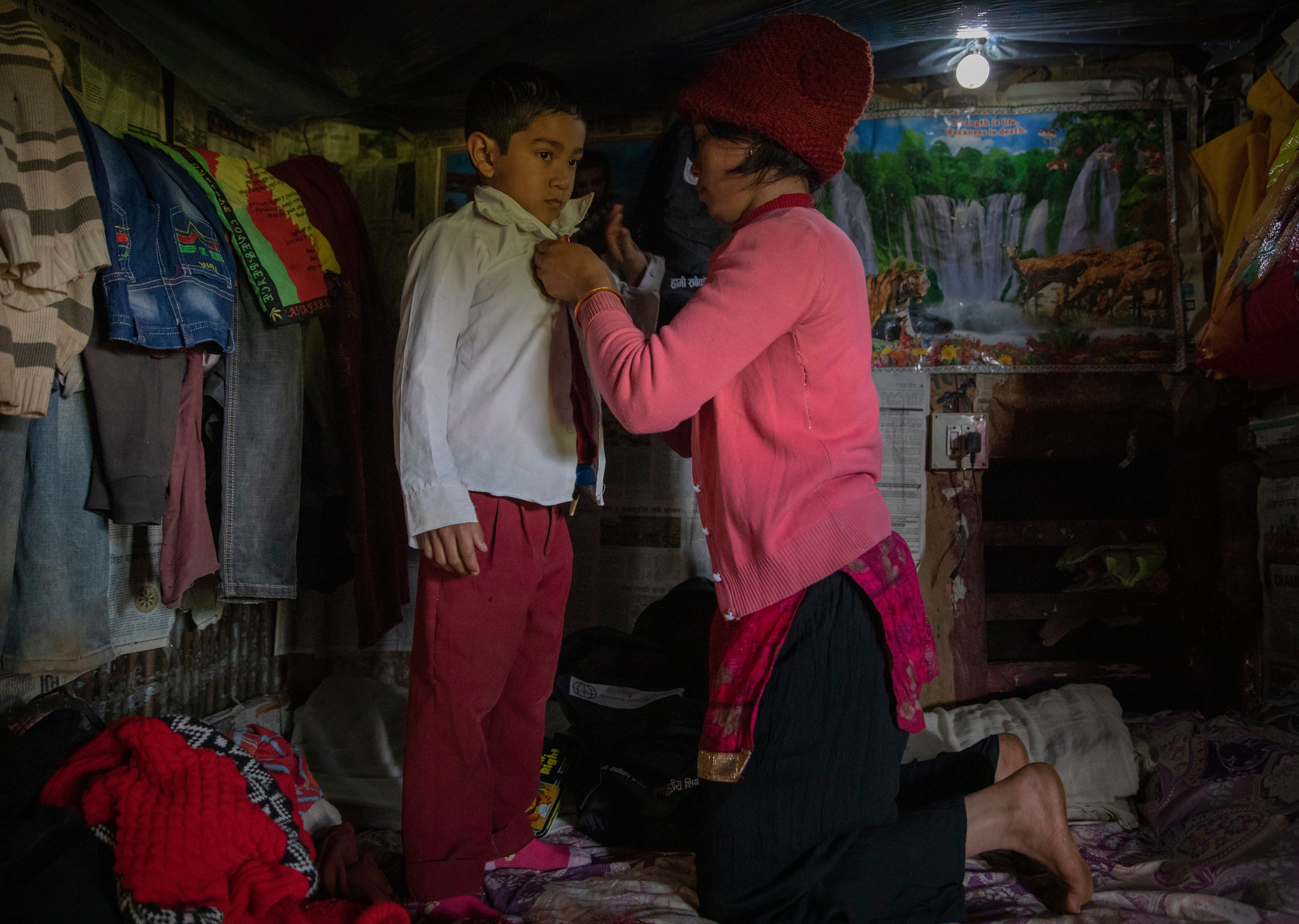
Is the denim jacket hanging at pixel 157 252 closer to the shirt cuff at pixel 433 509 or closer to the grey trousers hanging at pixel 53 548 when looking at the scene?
the grey trousers hanging at pixel 53 548

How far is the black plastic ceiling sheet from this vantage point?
176cm

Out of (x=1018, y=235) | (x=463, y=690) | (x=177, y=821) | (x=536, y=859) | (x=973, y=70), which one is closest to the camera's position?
(x=177, y=821)

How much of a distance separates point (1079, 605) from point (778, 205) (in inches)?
68.7

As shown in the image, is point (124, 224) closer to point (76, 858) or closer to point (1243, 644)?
point (76, 858)

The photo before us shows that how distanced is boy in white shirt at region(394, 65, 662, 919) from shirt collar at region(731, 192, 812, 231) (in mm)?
415

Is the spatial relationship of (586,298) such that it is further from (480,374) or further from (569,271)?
(480,374)

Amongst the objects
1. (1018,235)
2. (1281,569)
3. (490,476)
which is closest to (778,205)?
(490,476)

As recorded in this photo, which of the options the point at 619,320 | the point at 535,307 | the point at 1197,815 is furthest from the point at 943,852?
the point at 535,307

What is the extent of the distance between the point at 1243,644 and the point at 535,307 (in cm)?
230

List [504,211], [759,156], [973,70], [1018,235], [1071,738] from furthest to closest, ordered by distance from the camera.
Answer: [1018,235]
[973,70]
[1071,738]
[504,211]
[759,156]

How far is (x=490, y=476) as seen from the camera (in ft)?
4.66

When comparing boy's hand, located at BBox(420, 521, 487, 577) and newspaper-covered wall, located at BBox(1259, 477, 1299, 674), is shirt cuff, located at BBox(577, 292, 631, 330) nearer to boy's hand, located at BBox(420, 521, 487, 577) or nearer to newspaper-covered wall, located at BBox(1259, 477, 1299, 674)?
boy's hand, located at BBox(420, 521, 487, 577)

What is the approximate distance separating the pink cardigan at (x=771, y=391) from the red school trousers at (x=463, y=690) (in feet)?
1.30

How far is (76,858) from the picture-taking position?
115 centimetres
